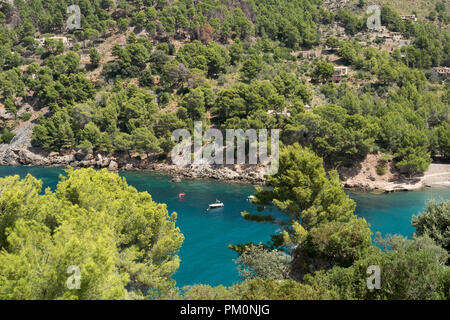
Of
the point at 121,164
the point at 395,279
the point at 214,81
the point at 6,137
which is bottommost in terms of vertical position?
the point at 121,164

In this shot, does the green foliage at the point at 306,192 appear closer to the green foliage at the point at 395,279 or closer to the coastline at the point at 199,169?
the green foliage at the point at 395,279

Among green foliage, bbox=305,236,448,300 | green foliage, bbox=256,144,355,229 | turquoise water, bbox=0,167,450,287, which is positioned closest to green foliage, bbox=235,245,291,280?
green foliage, bbox=305,236,448,300

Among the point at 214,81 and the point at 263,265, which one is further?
the point at 214,81

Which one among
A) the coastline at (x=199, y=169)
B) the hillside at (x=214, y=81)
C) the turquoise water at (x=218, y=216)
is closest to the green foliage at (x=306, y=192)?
the turquoise water at (x=218, y=216)

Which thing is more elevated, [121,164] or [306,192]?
[306,192]

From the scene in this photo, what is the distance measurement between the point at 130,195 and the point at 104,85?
5905 cm

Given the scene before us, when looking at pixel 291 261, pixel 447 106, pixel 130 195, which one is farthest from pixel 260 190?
pixel 447 106

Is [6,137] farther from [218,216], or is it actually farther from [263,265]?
[263,265]

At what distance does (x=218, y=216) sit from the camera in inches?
1517

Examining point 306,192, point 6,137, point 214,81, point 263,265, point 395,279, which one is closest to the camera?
point 395,279

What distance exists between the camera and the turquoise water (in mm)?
27578

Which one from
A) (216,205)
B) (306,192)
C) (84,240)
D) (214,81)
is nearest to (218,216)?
(216,205)

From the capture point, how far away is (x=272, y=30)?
93438 millimetres

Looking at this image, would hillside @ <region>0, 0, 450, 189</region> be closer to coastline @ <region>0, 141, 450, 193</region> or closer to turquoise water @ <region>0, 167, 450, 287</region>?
coastline @ <region>0, 141, 450, 193</region>
